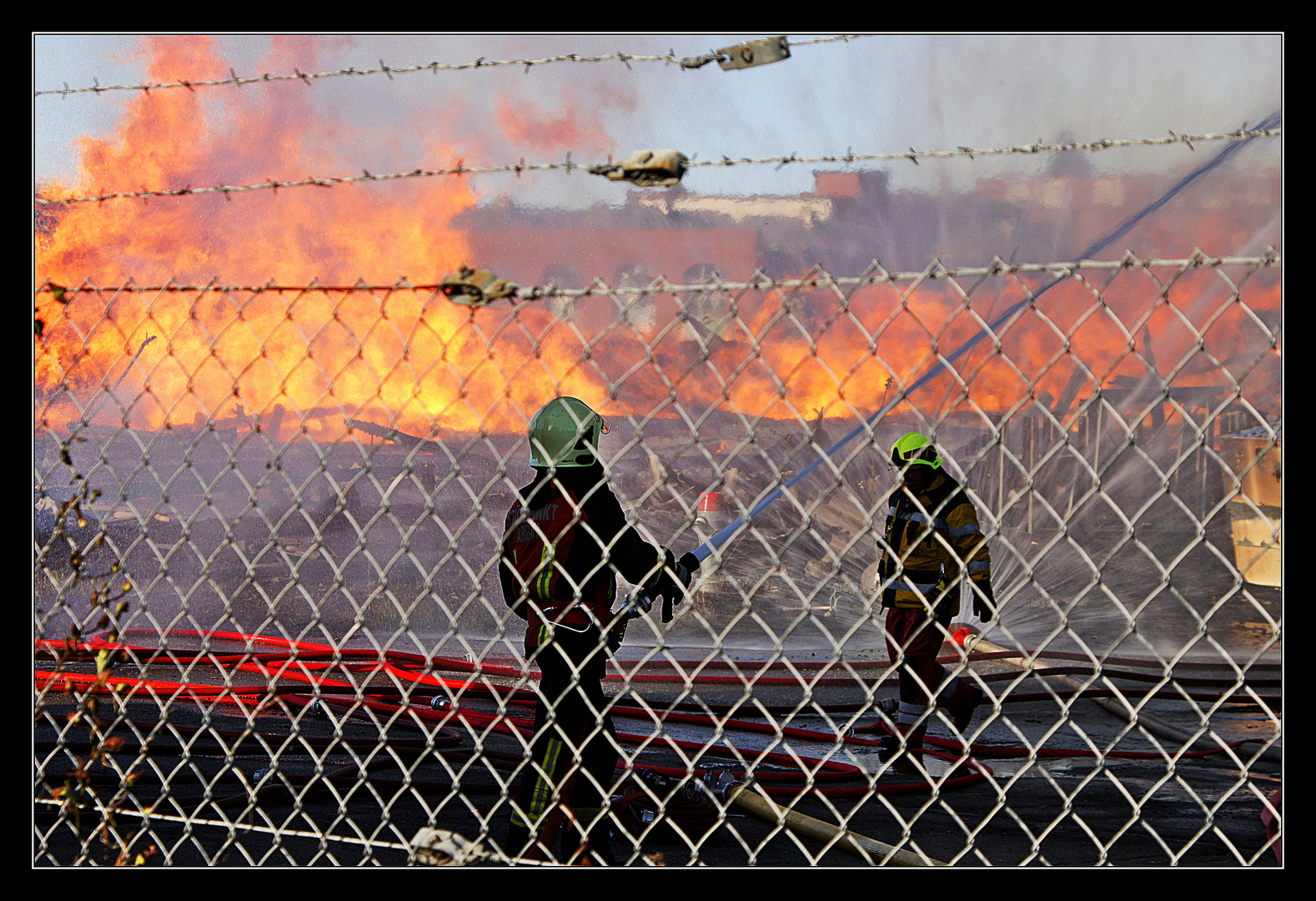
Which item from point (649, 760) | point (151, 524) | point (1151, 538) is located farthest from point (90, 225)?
point (1151, 538)

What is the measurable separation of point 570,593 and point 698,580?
3.85 meters

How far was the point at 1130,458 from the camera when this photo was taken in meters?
13.0

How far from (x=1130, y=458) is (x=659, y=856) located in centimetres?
1110

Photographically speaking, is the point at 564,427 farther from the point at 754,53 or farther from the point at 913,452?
the point at 913,452

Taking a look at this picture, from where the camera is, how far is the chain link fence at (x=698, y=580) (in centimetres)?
387

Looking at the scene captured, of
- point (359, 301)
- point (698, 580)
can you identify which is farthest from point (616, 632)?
point (359, 301)

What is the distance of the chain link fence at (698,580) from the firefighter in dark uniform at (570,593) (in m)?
0.12

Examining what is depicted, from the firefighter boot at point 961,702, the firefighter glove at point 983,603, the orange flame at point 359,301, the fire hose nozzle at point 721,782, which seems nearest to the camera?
the fire hose nozzle at point 721,782

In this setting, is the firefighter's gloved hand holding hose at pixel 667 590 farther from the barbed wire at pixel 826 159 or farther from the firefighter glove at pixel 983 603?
the firefighter glove at pixel 983 603

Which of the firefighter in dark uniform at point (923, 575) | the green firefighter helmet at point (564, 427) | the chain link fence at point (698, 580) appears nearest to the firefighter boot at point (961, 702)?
the firefighter in dark uniform at point (923, 575)

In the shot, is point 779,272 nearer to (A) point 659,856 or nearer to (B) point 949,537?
(B) point 949,537

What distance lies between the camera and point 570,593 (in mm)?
3484

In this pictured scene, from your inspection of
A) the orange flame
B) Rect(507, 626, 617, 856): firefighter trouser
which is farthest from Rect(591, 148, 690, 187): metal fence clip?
the orange flame

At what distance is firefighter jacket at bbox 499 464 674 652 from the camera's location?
A: 10.9ft
